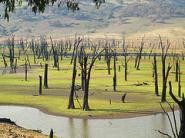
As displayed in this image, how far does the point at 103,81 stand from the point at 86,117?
37.4 m

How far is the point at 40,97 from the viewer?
217 feet

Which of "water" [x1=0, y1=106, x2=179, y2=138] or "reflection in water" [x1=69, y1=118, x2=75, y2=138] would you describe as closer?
"reflection in water" [x1=69, y1=118, x2=75, y2=138]

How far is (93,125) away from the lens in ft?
149

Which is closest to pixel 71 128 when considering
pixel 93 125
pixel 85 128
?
pixel 85 128

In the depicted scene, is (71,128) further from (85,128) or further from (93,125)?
(93,125)

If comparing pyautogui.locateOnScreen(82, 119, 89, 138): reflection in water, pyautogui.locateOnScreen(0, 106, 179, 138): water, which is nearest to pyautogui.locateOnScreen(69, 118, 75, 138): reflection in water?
pyautogui.locateOnScreen(0, 106, 179, 138): water

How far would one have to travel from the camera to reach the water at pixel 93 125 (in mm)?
40594

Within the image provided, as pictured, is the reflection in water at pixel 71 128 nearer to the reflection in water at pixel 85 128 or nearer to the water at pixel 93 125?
the water at pixel 93 125

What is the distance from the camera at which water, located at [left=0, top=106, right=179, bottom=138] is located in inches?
1598

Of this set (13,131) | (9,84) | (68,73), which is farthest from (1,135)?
(68,73)

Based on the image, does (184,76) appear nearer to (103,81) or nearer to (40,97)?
(103,81)

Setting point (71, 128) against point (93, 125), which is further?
point (93, 125)

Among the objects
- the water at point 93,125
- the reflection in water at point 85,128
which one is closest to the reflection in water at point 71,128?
the water at point 93,125

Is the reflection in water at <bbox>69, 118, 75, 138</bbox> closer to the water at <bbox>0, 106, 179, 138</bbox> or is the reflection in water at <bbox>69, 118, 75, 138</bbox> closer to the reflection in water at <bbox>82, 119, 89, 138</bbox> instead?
the water at <bbox>0, 106, 179, 138</bbox>
